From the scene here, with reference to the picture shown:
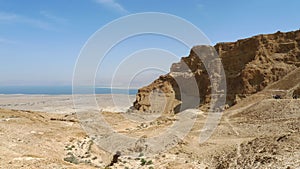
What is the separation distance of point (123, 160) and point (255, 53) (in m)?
45.0

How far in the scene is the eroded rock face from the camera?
4979 cm

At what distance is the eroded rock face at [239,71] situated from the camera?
1960 inches

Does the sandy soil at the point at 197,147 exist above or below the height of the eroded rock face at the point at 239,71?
below

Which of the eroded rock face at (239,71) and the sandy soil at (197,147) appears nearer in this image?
the sandy soil at (197,147)

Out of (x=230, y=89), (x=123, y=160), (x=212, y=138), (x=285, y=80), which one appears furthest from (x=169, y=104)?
(x=123, y=160)

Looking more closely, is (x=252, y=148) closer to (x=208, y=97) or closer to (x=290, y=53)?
(x=208, y=97)

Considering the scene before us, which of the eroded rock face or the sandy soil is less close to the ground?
the eroded rock face

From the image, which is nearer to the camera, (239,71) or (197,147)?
(197,147)

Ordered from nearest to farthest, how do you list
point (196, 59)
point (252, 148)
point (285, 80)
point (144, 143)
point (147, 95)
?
point (252, 148)
point (144, 143)
point (285, 80)
point (147, 95)
point (196, 59)

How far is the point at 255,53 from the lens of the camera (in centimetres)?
5441

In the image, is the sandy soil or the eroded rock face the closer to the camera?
Answer: the sandy soil

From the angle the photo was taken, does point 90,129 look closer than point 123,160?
No

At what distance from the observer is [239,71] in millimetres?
54906

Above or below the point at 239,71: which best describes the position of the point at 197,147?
below
